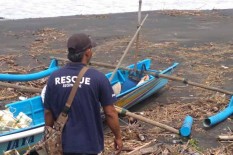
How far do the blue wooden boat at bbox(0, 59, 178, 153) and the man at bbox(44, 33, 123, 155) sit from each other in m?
1.62

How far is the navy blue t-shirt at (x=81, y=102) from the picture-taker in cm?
441

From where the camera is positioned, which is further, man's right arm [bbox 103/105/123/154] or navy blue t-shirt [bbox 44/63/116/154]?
man's right arm [bbox 103/105/123/154]

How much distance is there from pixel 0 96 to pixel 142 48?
7427mm

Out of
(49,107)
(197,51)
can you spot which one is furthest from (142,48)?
(49,107)

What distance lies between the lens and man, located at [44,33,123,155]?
4414mm

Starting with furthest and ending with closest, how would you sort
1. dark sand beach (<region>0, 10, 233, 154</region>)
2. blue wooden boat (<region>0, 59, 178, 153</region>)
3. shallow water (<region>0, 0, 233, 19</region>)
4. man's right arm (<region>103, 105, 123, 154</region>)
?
shallow water (<region>0, 0, 233, 19</region>) < dark sand beach (<region>0, 10, 233, 154</region>) < blue wooden boat (<region>0, 59, 178, 153</region>) < man's right arm (<region>103, 105, 123, 154</region>)

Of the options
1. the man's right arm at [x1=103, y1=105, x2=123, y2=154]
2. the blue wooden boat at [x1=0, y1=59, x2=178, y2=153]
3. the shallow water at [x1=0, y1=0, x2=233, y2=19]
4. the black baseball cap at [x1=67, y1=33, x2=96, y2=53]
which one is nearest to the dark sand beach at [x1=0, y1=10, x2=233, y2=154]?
the blue wooden boat at [x1=0, y1=59, x2=178, y2=153]

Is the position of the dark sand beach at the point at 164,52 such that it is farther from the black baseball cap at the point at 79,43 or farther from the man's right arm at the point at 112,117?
the black baseball cap at the point at 79,43

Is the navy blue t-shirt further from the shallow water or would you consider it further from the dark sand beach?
the shallow water

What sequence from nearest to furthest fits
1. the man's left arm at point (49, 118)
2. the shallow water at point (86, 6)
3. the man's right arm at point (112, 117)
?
the man's right arm at point (112, 117) < the man's left arm at point (49, 118) < the shallow water at point (86, 6)

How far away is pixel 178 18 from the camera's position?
80.2ft

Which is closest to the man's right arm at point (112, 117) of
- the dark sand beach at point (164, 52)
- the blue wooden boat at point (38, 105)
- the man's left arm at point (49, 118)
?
the man's left arm at point (49, 118)

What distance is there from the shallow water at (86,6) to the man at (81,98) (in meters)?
23.3

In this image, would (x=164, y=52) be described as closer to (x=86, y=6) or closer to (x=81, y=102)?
(x=81, y=102)
